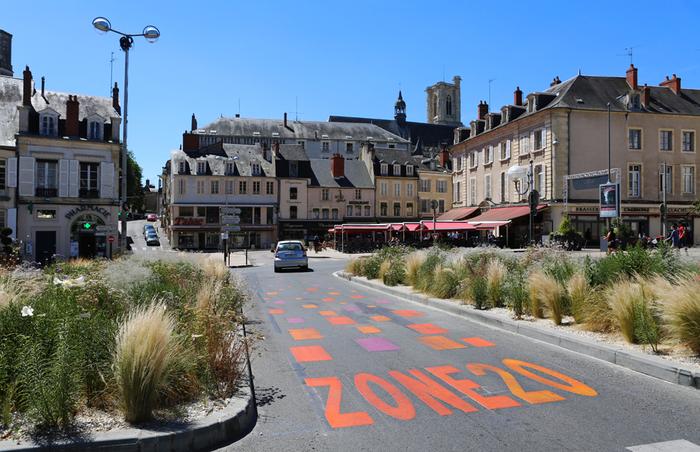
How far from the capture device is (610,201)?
22781mm

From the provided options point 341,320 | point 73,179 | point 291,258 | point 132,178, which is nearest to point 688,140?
point 291,258

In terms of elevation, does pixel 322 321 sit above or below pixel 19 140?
below

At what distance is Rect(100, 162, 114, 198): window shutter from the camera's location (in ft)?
115

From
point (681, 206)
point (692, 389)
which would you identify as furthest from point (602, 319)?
point (681, 206)

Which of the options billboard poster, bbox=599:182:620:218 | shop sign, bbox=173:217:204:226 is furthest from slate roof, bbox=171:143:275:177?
billboard poster, bbox=599:182:620:218

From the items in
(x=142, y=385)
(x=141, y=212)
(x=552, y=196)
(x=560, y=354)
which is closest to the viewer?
(x=142, y=385)

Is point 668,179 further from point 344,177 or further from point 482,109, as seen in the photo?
point 344,177

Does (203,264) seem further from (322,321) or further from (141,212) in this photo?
(141,212)

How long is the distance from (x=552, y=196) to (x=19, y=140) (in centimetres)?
3450

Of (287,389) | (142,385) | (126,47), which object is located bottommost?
(287,389)

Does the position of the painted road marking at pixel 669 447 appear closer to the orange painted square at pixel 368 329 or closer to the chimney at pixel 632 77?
the orange painted square at pixel 368 329

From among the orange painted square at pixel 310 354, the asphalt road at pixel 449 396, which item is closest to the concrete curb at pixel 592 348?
the asphalt road at pixel 449 396

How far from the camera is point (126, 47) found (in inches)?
614

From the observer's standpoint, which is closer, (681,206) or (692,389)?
(692,389)
